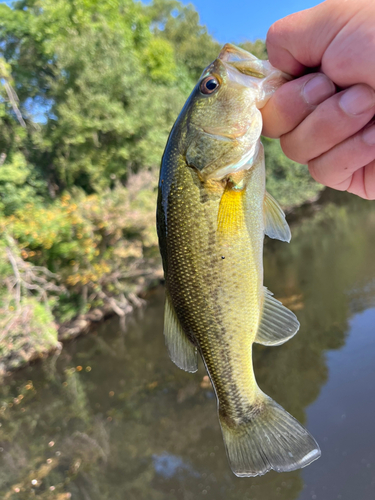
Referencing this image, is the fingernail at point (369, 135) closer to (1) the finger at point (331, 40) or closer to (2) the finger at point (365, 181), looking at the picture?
(1) the finger at point (331, 40)

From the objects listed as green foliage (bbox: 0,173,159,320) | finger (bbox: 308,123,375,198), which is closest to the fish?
finger (bbox: 308,123,375,198)

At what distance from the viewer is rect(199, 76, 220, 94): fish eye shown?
4.98 ft

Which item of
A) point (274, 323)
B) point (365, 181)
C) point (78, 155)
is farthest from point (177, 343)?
point (78, 155)

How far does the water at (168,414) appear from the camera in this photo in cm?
550

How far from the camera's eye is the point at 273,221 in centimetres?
165

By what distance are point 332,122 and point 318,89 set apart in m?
0.16

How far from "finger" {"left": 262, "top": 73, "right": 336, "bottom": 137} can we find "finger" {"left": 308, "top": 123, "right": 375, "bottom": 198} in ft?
0.76

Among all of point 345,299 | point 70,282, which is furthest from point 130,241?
point 345,299

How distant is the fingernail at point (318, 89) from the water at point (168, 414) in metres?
6.06

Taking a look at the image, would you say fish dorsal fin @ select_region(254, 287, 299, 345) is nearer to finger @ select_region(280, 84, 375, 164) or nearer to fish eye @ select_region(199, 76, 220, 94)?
finger @ select_region(280, 84, 375, 164)

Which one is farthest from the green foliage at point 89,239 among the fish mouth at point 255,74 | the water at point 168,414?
the fish mouth at point 255,74

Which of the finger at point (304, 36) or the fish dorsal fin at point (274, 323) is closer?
the finger at point (304, 36)

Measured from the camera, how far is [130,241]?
11.8 metres

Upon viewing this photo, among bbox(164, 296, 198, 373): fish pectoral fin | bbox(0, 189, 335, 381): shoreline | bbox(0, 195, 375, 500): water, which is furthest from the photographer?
bbox(0, 189, 335, 381): shoreline
